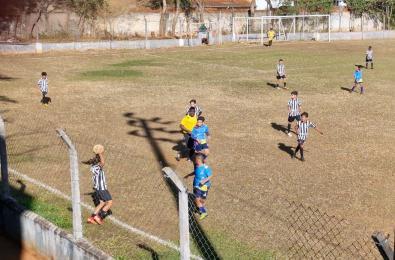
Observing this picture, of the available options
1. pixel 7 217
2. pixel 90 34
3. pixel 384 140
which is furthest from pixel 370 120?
pixel 90 34

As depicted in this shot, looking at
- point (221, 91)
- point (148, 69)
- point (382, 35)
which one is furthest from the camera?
point (382, 35)

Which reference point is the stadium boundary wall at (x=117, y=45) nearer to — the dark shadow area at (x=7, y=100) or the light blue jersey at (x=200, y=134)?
the dark shadow area at (x=7, y=100)

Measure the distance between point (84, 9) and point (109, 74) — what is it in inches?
775

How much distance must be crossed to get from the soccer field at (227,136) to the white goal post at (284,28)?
62.2 feet

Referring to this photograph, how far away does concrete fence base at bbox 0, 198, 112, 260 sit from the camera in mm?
8453

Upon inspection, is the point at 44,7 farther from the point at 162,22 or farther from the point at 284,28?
the point at 284,28

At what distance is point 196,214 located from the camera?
1119cm

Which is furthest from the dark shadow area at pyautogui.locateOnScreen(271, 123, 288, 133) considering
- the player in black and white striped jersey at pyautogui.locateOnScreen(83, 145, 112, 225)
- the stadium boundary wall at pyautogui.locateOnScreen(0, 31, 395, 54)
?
the stadium boundary wall at pyautogui.locateOnScreen(0, 31, 395, 54)

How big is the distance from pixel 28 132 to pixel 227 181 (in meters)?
7.02

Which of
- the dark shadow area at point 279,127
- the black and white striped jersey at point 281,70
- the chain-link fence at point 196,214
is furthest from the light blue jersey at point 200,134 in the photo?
the black and white striped jersey at point 281,70

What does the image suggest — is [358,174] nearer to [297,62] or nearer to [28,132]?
[28,132]

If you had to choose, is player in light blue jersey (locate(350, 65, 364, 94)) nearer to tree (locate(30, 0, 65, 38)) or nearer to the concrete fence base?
the concrete fence base

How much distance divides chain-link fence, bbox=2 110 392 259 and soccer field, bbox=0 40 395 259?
0.04 meters

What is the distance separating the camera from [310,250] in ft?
31.7
